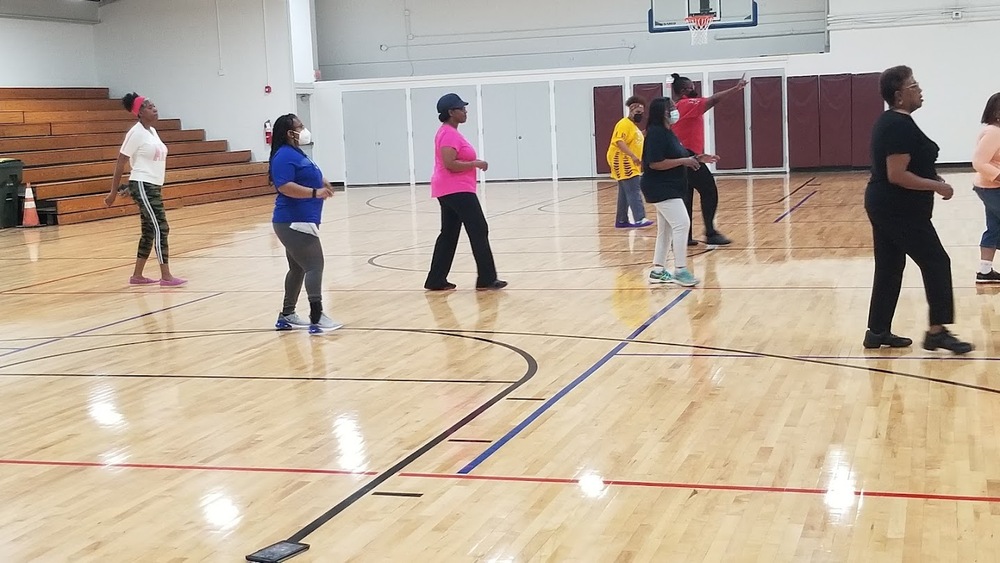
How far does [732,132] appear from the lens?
24141 mm

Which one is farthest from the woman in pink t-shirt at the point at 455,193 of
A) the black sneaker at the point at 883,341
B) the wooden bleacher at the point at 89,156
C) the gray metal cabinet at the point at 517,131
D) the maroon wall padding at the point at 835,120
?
the gray metal cabinet at the point at 517,131

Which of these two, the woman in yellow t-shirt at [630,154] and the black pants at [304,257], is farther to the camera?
the woman in yellow t-shirt at [630,154]

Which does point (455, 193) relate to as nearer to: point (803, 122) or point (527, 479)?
point (527, 479)

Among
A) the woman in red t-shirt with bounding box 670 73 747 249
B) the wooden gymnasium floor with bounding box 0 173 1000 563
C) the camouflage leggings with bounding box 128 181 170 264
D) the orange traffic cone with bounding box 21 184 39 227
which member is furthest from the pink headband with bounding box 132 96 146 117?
the orange traffic cone with bounding box 21 184 39 227

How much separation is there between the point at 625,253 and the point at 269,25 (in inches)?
637

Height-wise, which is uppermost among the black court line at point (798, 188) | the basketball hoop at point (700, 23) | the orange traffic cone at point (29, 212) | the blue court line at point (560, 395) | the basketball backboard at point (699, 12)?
the basketball backboard at point (699, 12)

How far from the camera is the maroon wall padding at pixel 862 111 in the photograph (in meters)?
22.8

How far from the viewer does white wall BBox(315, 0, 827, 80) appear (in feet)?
79.2

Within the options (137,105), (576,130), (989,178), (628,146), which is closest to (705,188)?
(628,146)

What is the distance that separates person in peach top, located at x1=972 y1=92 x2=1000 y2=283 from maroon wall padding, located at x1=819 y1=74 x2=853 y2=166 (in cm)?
1501

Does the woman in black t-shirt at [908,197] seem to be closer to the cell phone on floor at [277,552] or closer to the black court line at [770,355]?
the black court line at [770,355]

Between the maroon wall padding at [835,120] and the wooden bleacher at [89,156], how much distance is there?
1197 centimetres

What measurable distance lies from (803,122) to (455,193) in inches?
634

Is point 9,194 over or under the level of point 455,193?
under
